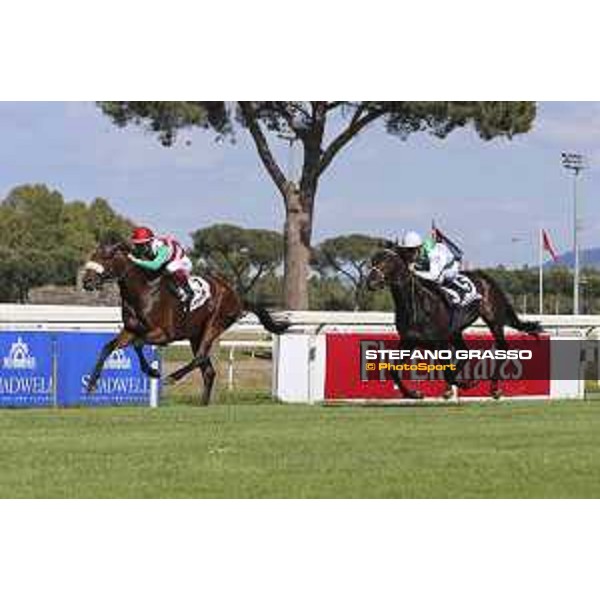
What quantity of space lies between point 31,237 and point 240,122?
203 inches

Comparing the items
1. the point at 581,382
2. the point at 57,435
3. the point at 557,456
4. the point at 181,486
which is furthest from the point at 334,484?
the point at 581,382

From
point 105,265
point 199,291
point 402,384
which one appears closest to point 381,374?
point 402,384

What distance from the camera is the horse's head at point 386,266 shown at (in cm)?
1525

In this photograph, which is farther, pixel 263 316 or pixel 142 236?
pixel 263 316

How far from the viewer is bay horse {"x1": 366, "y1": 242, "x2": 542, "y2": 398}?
1532 cm

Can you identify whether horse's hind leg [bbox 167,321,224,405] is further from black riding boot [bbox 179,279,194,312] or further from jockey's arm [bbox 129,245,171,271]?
jockey's arm [bbox 129,245,171,271]

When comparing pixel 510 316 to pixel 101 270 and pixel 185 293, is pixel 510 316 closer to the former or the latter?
pixel 185 293

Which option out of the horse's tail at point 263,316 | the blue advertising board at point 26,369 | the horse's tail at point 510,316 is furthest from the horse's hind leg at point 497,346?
the blue advertising board at point 26,369

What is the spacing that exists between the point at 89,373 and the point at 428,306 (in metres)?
7.02

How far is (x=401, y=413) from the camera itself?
19.5 metres

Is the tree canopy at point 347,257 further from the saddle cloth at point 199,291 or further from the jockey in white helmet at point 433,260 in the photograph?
the saddle cloth at point 199,291

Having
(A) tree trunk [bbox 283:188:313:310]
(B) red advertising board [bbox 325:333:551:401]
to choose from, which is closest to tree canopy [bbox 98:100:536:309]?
(A) tree trunk [bbox 283:188:313:310]

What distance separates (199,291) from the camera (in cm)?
1505

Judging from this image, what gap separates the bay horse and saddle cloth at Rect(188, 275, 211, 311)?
70.9 inches
